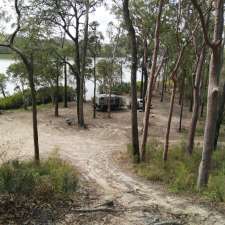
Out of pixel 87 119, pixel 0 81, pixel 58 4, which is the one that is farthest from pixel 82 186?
pixel 0 81

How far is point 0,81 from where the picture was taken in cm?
3016

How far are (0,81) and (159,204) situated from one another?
25.1 m

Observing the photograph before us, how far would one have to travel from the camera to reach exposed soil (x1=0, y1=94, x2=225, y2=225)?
6.72 meters

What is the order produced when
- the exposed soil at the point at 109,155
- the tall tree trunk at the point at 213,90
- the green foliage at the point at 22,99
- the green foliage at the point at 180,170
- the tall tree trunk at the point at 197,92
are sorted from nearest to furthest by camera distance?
the exposed soil at the point at 109,155
the tall tree trunk at the point at 213,90
the green foliage at the point at 180,170
the tall tree trunk at the point at 197,92
the green foliage at the point at 22,99

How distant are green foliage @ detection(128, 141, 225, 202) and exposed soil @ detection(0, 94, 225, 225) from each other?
1.51 feet

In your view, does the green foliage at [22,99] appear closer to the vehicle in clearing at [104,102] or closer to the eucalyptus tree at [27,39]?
the vehicle in clearing at [104,102]

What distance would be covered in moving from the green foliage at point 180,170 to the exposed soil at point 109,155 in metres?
0.46

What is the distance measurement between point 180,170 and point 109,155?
337 centimetres

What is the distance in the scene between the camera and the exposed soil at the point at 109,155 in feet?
22.1

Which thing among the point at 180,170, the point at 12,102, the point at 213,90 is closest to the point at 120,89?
the point at 12,102


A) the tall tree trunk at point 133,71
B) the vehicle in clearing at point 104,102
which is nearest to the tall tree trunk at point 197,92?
the tall tree trunk at point 133,71

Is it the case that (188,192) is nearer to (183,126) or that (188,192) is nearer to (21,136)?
(21,136)

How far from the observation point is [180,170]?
1072 centimetres

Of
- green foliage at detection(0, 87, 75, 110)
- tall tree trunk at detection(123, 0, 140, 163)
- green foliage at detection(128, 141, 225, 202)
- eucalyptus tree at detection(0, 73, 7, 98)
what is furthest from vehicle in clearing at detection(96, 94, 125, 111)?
tall tree trunk at detection(123, 0, 140, 163)
